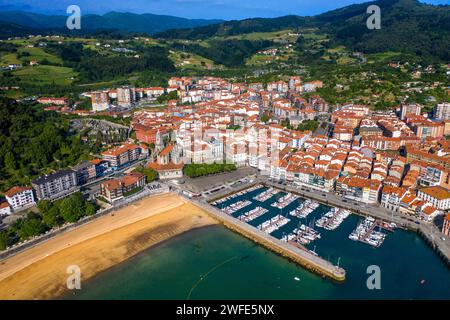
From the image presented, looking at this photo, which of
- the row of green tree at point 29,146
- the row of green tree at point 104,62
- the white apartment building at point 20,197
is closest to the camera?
the white apartment building at point 20,197

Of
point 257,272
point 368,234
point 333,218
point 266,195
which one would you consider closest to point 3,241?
point 257,272

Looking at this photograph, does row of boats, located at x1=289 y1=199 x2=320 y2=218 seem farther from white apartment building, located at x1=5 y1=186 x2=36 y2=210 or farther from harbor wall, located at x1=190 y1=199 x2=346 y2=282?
white apartment building, located at x1=5 y1=186 x2=36 y2=210

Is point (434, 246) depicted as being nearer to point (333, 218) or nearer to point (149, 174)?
point (333, 218)

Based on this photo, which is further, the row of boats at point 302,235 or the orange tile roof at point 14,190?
the orange tile roof at point 14,190

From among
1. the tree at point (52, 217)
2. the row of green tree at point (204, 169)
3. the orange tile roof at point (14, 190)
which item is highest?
the orange tile roof at point (14, 190)

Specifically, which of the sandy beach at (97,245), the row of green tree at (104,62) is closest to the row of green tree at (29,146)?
the sandy beach at (97,245)

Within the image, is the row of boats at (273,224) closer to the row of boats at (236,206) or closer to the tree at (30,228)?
the row of boats at (236,206)

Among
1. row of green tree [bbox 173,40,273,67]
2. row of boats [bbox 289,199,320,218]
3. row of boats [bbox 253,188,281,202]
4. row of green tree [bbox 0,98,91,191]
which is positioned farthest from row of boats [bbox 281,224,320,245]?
row of green tree [bbox 173,40,273,67]
